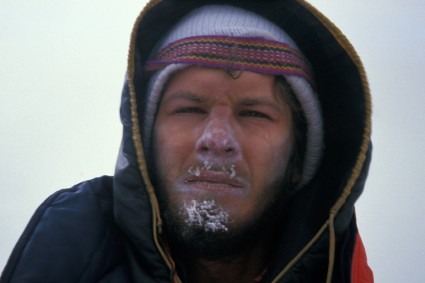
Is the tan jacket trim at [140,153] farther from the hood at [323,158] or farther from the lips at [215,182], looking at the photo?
the lips at [215,182]

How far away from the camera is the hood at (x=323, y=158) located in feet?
7.12

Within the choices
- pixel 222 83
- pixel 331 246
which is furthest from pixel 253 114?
pixel 331 246

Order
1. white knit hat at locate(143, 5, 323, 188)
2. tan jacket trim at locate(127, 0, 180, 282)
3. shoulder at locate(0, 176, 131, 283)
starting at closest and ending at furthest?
shoulder at locate(0, 176, 131, 283), tan jacket trim at locate(127, 0, 180, 282), white knit hat at locate(143, 5, 323, 188)

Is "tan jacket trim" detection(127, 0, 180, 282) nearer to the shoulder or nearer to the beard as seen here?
the beard

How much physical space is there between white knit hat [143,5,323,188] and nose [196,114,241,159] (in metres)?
0.30

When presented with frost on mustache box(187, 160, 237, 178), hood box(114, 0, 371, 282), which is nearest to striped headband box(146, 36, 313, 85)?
hood box(114, 0, 371, 282)

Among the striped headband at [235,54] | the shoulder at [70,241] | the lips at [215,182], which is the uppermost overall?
the striped headband at [235,54]

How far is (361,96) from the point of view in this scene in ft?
8.05

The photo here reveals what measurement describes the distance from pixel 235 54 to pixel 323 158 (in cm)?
74

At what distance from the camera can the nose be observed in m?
2.21

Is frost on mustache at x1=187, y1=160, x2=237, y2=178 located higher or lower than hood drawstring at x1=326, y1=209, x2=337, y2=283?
higher

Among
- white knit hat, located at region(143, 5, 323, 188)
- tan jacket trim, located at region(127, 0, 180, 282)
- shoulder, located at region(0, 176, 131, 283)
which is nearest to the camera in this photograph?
shoulder, located at region(0, 176, 131, 283)

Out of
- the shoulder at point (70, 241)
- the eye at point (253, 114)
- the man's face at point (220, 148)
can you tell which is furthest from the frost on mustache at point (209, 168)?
the shoulder at point (70, 241)

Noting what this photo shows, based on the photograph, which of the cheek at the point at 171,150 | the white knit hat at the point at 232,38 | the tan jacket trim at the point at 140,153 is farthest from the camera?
the white knit hat at the point at 232,38
